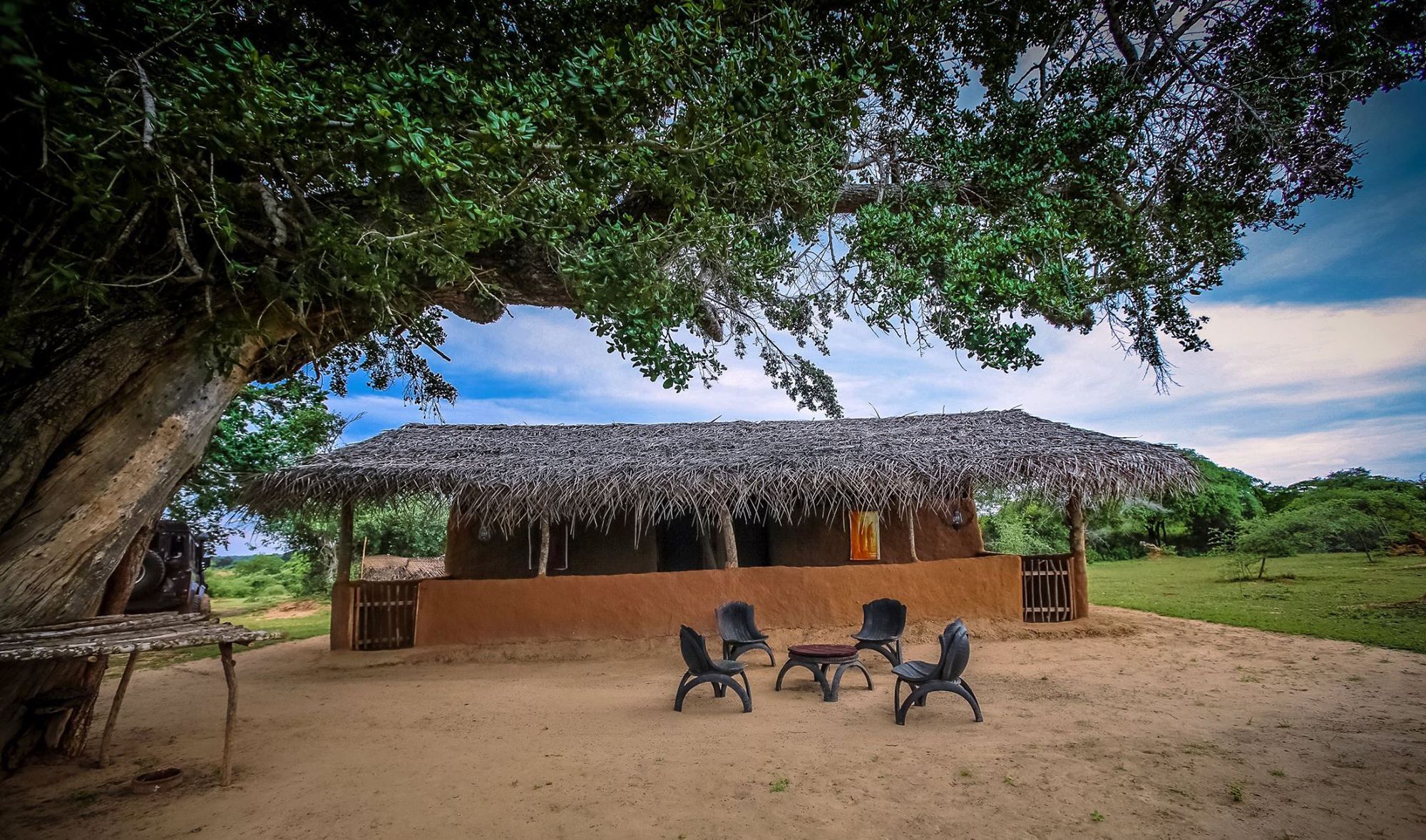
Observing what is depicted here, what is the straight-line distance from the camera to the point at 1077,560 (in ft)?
32.5

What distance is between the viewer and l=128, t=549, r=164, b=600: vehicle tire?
34.9ft

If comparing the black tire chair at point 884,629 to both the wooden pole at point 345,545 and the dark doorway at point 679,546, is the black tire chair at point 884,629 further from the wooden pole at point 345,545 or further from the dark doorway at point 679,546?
the wooden pole at point 345,545

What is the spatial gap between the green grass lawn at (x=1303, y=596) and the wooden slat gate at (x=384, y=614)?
11.8m

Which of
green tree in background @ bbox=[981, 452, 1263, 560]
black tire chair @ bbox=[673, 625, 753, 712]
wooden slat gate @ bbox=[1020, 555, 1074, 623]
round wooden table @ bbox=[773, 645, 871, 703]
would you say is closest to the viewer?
black tire chair @ bbox=[673, 625, 753, 712]

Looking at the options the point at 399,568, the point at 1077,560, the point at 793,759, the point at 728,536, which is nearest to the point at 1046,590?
the point at 1077,560

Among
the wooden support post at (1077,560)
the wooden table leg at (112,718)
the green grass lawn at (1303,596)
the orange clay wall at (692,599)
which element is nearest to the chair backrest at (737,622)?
the orange clay wall at (692,599)

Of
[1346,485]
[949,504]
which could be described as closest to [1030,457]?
[949,504]

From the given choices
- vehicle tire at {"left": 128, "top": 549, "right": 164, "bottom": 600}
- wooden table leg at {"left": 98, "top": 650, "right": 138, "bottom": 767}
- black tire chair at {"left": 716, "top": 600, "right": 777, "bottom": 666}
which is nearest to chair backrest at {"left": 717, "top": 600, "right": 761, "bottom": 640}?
black tire chair at {"left": 716, "top": 600, "right": 777, "bottom": 666}

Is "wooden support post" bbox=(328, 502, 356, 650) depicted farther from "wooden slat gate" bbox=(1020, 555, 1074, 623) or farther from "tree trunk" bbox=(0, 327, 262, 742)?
"wooden slat gate" bbox=(1020, 555, 1074, 623)

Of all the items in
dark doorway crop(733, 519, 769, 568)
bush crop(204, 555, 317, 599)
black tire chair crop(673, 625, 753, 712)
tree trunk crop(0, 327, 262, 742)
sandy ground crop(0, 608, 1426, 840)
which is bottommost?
bush crop(204, 555, 317, 599)

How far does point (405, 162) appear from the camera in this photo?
3.00 metres

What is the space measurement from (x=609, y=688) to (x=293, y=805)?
352 cm

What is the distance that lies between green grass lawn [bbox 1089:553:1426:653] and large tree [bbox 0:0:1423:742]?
548cm

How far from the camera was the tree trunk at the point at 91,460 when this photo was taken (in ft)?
12.1
